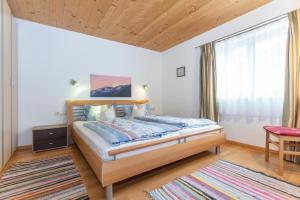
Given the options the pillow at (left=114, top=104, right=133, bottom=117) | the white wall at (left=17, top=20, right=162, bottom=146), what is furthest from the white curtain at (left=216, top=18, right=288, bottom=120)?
the white wall at (left=17, top=20, right=162, bottom=146)

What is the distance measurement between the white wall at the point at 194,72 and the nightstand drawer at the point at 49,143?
9.68 feet

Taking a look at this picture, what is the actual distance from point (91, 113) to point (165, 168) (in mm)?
1965

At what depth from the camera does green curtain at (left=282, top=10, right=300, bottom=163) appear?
7.21 ft

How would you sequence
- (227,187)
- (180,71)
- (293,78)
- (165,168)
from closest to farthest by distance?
(227,187), (165,168), (293,78), (180,71)

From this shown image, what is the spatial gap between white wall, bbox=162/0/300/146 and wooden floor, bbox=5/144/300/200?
34 cm

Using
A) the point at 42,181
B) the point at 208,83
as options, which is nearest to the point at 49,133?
the point at 42,181

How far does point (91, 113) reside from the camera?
3.21 metres

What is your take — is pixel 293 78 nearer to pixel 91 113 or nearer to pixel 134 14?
pixel 134 14

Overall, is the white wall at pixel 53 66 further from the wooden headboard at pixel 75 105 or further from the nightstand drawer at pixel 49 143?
the nightstand drawer at pixel 49 143

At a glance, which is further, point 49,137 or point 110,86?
point 110,86

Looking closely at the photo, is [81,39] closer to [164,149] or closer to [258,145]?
[164,149]

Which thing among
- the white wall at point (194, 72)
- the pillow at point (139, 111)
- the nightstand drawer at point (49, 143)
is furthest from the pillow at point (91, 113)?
A: the white wall at point (194, 72)

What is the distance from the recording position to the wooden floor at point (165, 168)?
1.64 metres

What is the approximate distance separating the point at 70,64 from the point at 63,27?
79cm
